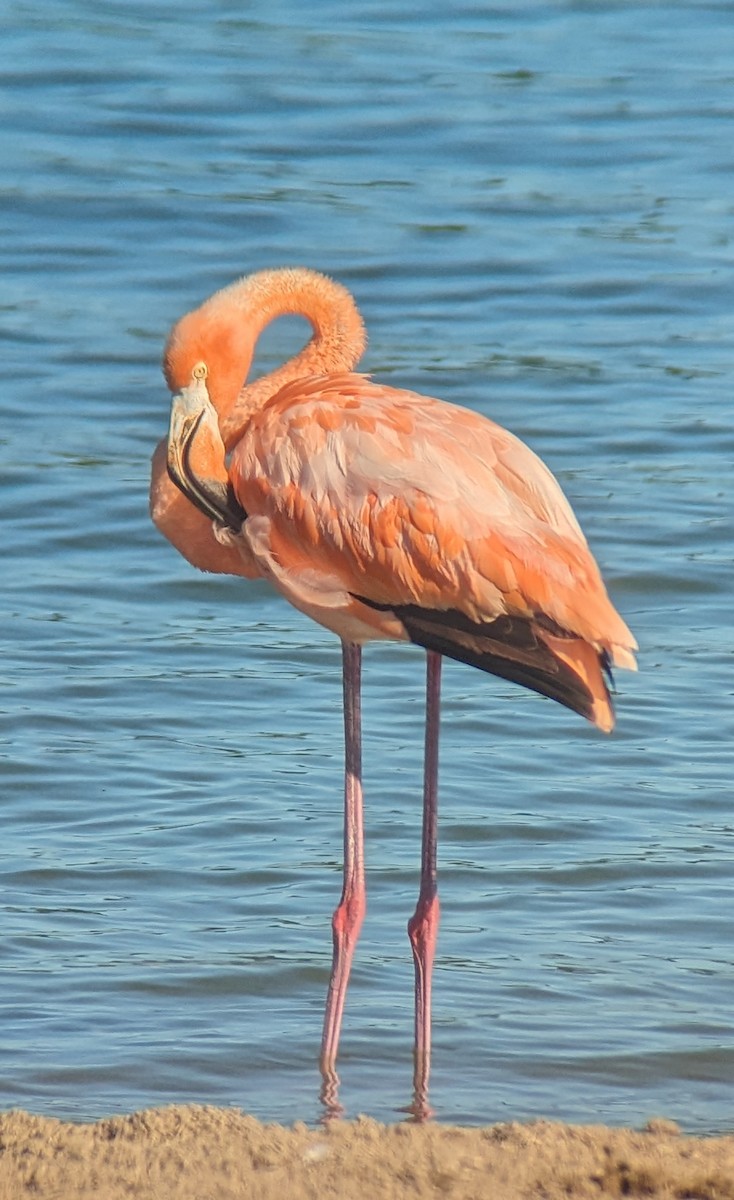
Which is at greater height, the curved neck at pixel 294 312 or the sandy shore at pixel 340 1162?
the curved neck at pixel 294 312

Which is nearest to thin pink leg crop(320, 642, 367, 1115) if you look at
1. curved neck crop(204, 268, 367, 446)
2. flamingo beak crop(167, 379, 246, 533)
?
flamingo beak crop(167, 379, 246, 533)

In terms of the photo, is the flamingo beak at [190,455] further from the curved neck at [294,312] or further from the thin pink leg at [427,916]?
the thin pink leg at [427,916]

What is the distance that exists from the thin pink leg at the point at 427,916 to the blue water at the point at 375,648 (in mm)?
84

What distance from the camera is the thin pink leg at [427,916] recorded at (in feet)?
19.5

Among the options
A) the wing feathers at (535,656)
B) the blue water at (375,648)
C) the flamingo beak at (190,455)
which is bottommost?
the blue water at (375,648)

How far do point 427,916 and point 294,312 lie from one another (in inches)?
66.6

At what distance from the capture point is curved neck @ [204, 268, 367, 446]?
242 inches

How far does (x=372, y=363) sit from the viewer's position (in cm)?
1234

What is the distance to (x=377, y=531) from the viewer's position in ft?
18.9

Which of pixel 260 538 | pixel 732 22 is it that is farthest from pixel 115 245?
pixel 260 538

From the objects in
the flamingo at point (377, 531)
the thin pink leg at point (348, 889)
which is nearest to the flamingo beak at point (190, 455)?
the flamingo at point (377, 531)

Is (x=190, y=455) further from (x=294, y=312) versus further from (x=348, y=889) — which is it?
(x=348, y=889)

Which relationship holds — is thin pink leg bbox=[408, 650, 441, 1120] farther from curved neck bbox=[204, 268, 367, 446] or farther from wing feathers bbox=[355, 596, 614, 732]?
curved neck bbox=[204, 268, 367, 446]

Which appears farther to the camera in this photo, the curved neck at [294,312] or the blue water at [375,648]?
the blue water at [375,648]
